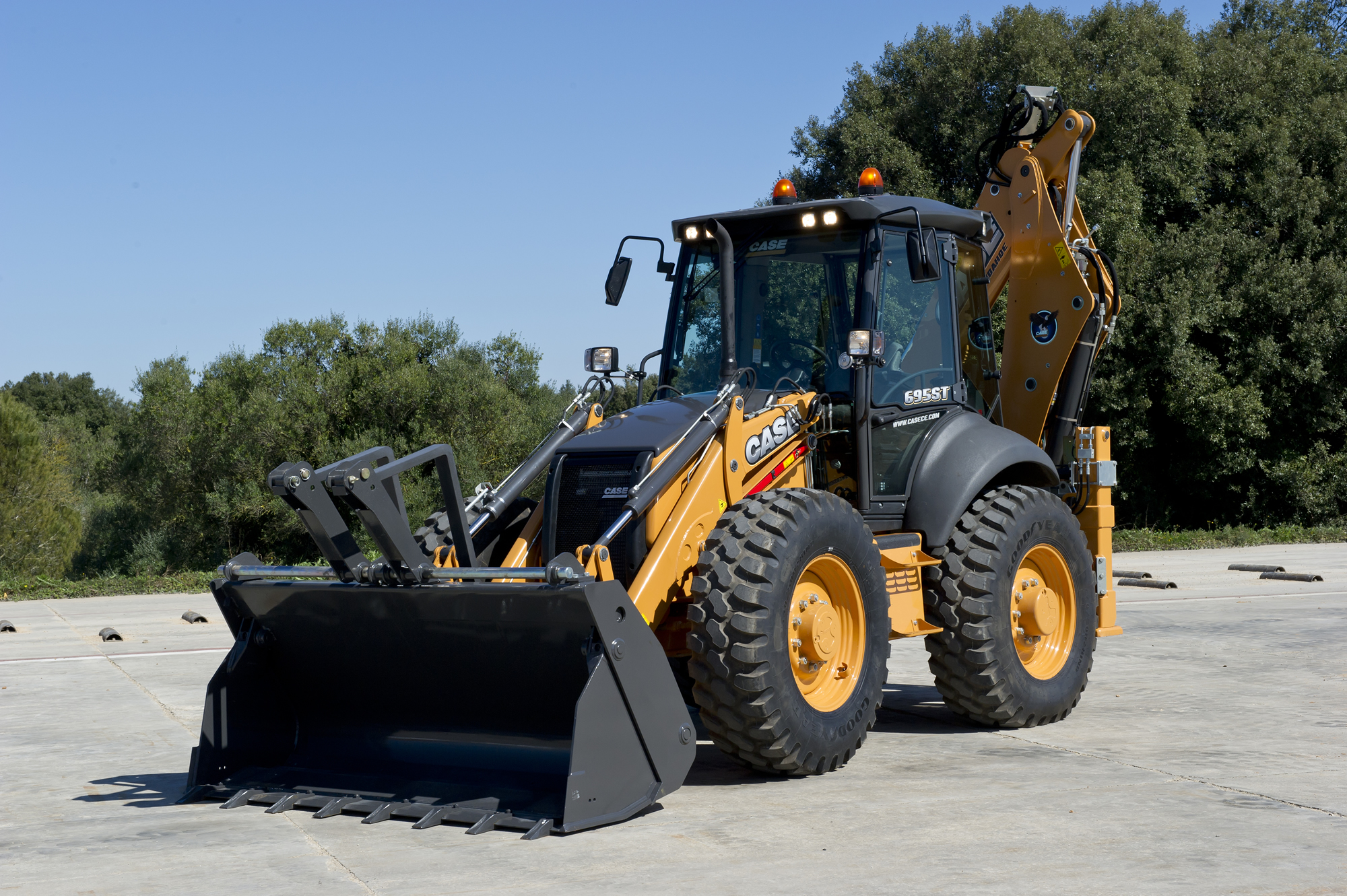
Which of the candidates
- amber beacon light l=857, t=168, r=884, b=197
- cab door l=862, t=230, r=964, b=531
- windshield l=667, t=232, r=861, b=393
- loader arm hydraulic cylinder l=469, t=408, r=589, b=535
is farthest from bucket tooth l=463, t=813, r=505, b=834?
amber beacon light l=857, t=168, r=884, b=197

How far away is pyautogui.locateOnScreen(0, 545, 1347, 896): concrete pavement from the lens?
439 cm

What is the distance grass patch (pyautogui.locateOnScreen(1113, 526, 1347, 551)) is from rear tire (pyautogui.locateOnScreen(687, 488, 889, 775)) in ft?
59.0

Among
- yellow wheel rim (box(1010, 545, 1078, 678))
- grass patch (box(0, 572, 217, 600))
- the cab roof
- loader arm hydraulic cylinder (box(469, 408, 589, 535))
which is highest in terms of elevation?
the cab roof

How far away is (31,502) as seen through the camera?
3809cm

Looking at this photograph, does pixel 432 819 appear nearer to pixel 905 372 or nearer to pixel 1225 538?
pixel 905 372

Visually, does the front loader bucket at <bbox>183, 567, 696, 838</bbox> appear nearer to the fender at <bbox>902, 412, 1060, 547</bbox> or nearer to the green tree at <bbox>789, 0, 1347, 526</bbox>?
the fender at <bbox>902, 412, 1060, 547</bbox>

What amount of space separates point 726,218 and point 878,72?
994 inches

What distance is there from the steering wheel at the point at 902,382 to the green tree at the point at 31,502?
114 ft

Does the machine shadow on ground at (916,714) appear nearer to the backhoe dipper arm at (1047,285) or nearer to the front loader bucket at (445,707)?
the backhoe dipper arm at (1047,285)

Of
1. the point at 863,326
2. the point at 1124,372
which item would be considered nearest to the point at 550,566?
the point at 863,326

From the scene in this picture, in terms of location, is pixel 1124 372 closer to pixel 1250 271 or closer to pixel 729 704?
pixel 1250 271

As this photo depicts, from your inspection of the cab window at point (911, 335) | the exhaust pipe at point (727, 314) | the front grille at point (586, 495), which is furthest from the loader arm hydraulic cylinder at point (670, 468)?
the cab window at point (911, 335)

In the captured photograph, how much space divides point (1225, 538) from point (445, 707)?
21.0 meters

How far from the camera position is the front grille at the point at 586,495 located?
621 cm
